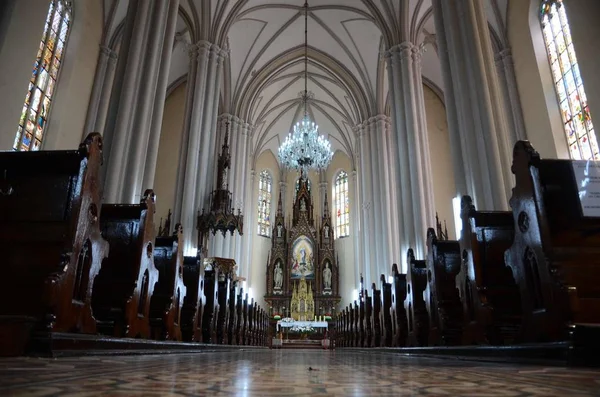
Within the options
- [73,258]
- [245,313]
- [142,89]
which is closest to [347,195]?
[245,313]

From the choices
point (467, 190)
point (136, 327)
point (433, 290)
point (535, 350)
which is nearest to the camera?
point (535, 350)

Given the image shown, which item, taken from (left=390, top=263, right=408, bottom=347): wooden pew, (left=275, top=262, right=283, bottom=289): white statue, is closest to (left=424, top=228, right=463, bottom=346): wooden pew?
(left=390, top=263, right=408, bottom=347): wooden pew

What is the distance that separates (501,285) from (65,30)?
1313 cm

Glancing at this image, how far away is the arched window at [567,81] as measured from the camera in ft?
35.3

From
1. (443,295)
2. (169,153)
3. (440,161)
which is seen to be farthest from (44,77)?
(440,161)

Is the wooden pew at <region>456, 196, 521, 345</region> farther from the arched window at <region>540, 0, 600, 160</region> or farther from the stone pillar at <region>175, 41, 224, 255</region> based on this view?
the stone pillar at <region>175, 41, 224, 255</region>

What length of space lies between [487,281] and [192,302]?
12.0ft

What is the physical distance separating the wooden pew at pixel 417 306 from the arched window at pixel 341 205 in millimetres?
18663

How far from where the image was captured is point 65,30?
12172mm

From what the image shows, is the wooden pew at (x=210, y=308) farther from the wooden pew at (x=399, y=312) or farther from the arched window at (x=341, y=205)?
the arched window at (x=341, y=205)

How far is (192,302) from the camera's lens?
566cm

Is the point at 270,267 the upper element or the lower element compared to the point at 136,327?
upper

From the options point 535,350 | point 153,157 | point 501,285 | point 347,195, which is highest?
point 347,195

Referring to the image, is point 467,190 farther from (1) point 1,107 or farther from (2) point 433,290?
(1) point 1,107
